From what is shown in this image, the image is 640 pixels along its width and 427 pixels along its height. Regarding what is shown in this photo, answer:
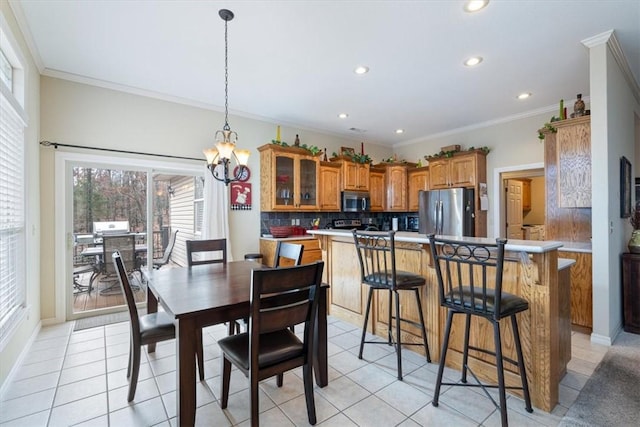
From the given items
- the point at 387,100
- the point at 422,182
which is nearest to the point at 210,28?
the point at 387,100

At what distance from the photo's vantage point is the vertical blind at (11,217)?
2.23 meters

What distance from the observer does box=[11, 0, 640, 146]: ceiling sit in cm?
241

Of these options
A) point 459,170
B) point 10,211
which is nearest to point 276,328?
point 10,211

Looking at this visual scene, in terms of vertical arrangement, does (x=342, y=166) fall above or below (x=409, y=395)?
above

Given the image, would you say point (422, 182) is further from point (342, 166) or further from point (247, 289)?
point (247, 289)

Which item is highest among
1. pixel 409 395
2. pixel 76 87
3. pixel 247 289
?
pixel 76 87

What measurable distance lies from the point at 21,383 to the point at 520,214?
23.6 ft

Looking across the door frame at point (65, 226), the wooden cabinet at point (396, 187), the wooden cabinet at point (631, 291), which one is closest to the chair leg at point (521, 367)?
the wooden cabinet at point (631, 291)

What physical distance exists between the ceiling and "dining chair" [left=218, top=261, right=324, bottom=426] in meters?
2.07

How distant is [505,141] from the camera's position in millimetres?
5047

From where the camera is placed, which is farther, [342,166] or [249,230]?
[342,166]

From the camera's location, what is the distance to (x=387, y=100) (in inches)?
169

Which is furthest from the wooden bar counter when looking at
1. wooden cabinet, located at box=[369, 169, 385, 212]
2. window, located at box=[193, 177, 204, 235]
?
wooden cabinet, located at box=[369, 169, 385, 212]

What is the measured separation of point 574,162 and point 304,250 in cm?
355
